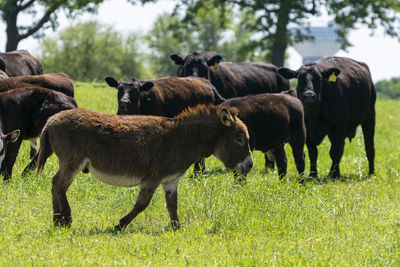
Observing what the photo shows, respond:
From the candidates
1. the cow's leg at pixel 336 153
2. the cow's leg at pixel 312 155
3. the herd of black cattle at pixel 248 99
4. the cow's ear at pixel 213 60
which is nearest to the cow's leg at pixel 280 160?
the herd of black cattle at pixel 248 99

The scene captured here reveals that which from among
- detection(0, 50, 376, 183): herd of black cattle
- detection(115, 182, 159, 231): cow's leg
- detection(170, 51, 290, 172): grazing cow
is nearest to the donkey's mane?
detection(115, 182, 159, 231): cow's leg

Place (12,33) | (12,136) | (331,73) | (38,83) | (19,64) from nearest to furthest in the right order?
(12,136) → (38,83) → (331,73) → (19,64) → (12,33)

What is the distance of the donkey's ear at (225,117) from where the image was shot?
684 centimetres

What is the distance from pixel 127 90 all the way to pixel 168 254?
4.81m

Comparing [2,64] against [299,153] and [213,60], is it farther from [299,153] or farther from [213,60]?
[299,153]

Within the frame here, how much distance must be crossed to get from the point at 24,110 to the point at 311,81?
215 inches

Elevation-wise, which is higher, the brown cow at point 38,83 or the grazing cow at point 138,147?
the grazing cow at point 138,147

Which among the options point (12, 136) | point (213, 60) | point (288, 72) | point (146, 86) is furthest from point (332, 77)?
point (12, 136)

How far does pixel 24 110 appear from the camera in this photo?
957cm

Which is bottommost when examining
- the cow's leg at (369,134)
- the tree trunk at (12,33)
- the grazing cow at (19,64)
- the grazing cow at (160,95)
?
the tree trunk at (12,33)

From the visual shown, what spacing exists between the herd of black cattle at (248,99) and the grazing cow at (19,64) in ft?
0.09

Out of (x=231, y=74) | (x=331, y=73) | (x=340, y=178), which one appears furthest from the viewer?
(x=231, y=74)

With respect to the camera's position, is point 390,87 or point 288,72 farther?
point 390,87

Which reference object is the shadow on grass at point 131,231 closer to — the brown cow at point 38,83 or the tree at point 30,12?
the brown cow at point 38,83
